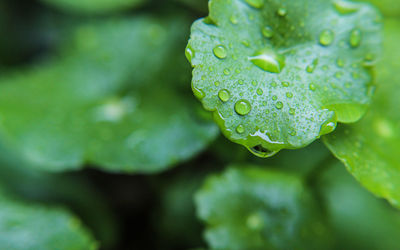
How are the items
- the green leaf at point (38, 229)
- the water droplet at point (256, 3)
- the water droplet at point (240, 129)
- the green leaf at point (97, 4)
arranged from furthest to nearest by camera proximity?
the green leaf at point (97, 4), the green leaf at point (38, 229), the water droplet at point (256, 3), the water droplet at point (240, 129)

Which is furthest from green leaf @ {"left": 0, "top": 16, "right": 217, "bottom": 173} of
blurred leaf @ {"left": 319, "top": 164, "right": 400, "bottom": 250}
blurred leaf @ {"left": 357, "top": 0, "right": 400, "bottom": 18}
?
blurred leaf @ {"left": 357, "top": 0, "right": 400, "bottom": 18}

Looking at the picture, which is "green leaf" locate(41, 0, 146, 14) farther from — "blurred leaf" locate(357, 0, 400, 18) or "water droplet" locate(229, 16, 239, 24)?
"blurred leaf" locate(357, 0, 400, 18)

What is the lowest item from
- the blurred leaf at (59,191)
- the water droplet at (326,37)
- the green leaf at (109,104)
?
the blurred leaf at (59,191)

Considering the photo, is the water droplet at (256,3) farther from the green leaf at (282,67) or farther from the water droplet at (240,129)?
the water droplet at (240,129)

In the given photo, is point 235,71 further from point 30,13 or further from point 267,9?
point 30,13

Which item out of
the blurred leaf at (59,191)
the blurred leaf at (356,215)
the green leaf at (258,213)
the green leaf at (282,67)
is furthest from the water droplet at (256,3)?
the blurred leaf at (59,191)

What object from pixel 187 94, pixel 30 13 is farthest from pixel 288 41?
pixel 30 13
